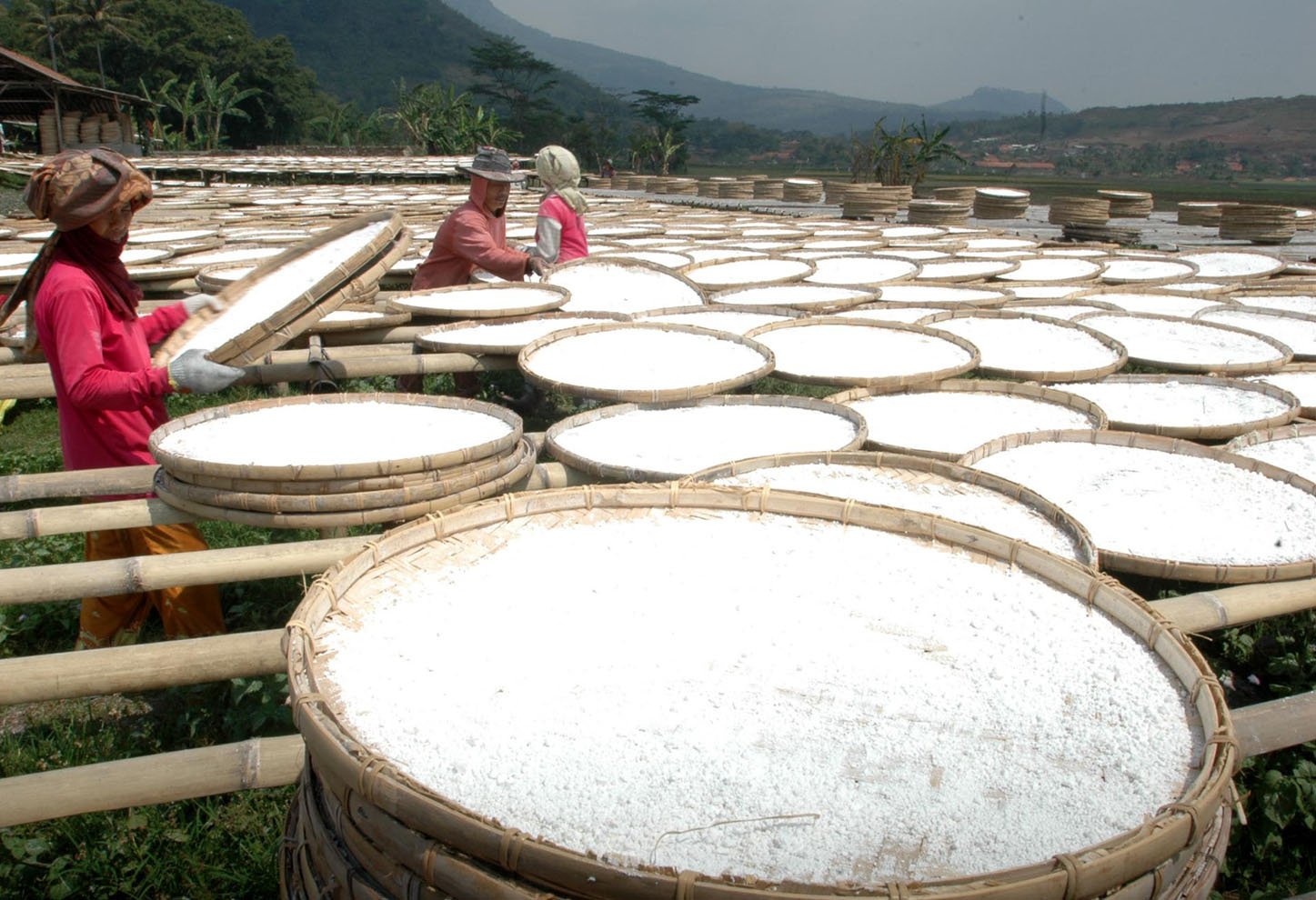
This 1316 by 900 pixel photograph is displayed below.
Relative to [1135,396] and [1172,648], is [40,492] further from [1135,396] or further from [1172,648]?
[1135,396]

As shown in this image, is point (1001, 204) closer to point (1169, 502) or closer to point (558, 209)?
point (558, 209)

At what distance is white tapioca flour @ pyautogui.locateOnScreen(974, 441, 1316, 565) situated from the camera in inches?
70.7

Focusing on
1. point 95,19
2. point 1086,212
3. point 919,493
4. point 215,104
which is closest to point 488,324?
point 919,493

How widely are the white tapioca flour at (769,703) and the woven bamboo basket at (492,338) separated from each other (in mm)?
1846

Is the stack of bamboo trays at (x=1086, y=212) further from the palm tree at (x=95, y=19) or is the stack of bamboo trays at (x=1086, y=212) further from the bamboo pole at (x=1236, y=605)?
the palm tree at (x=95, y=19)

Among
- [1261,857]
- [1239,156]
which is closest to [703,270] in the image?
[1261,857]

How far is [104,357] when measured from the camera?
2.29 metres

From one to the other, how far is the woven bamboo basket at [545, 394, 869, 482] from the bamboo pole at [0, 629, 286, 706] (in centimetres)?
77

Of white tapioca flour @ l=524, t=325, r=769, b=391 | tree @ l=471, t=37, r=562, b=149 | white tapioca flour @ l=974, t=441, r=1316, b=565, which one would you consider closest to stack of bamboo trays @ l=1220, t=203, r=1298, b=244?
white tapioca flour @ l=524, t=325, r=769, b=391

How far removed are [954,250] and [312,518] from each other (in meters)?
5.74

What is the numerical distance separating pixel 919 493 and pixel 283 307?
1610 millimetres

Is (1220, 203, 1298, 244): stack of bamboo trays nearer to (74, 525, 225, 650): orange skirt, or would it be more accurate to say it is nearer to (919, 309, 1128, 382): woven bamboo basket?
(919, 309, 1128, 382): woven bamboo basket

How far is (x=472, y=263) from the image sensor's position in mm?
4414

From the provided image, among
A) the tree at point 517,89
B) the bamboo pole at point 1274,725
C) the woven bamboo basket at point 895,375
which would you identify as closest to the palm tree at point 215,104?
the tree at point 517,89
